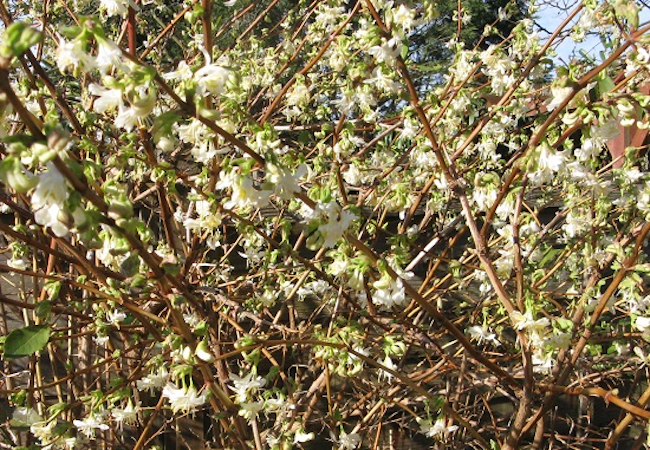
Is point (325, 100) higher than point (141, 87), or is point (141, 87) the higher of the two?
point (141, 87)

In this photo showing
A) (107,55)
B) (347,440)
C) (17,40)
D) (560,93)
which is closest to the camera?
(17,40)

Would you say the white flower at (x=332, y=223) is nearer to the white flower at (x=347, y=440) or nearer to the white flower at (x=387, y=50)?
the white flower at (x=387, y=50)

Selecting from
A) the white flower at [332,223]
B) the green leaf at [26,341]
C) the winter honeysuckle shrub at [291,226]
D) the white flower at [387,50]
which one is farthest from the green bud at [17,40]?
the white flower at [387,50]

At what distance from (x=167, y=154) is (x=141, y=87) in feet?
5.78

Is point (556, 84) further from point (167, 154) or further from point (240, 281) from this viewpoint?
point (167, 154)

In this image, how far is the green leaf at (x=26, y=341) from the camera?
4.47 ft

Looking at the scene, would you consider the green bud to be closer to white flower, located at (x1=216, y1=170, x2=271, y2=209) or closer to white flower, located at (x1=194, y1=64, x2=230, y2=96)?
white flower, located at (x1=194, y1=64, x2=230, y2=96)

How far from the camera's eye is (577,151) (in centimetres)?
168

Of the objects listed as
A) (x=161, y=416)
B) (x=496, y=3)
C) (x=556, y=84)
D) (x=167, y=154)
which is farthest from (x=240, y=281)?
(x=496, y=3)

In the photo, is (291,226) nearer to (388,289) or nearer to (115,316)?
(115,316)

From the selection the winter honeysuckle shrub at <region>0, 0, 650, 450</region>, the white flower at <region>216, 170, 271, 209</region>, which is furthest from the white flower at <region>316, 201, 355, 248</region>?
the white flower at <region>216, 170, 271, 209</region>

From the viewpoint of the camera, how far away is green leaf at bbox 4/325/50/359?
136cm

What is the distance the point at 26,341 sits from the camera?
1.38m

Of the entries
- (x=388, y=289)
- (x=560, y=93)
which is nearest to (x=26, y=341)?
(x=388, y=289)
